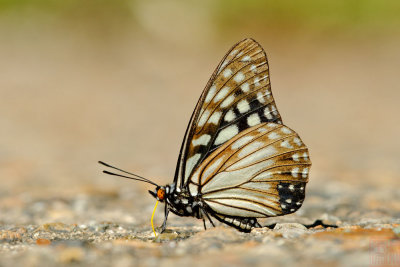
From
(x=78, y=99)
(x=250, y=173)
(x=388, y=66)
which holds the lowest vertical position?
(x=250, y=173)

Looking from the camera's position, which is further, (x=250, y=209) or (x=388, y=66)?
(x=388, y=66)

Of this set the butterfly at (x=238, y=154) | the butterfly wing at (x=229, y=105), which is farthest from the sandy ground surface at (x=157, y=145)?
the butterfly wing at (x=229, y=105)

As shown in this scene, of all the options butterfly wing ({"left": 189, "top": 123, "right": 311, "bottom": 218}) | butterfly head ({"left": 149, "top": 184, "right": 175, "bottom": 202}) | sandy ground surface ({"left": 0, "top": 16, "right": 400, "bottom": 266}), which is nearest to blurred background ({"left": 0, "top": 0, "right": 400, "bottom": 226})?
sandy ground surface ({"left": 0, "top": 16, "right": 400, "bottom": 266})

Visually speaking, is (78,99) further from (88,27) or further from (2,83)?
(88,27)

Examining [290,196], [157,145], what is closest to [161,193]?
[290,196]

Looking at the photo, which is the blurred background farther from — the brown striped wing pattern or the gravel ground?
the brown striped wing pattern

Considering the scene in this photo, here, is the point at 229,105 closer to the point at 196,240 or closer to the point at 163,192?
the point at 163,192

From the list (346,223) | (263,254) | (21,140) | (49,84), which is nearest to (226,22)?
(49,84)
